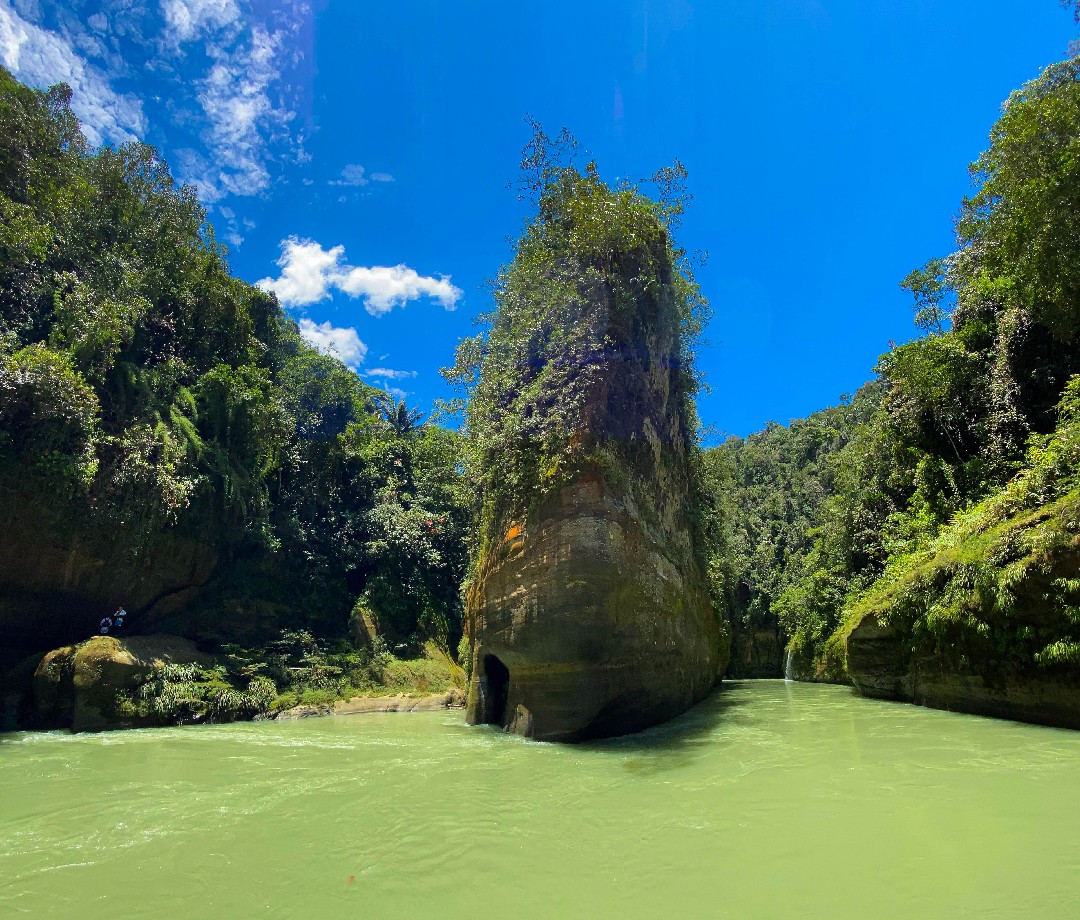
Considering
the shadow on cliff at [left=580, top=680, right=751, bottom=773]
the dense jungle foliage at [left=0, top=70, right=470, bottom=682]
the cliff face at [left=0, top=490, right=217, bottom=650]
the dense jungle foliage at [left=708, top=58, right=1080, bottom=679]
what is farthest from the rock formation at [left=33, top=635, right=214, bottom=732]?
the dense jungle foliage at [left=708, top=58, right=1080, bottom=679]

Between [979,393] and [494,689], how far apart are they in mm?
13567

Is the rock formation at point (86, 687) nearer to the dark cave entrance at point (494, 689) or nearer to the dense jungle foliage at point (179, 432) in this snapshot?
the dense jungle foliage at point (179, 432)

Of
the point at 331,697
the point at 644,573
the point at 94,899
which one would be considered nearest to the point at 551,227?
the point at 644,573

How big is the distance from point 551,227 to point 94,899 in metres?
13.0

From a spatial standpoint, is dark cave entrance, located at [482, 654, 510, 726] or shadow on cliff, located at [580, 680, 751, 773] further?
dark cave entrance, located at [482, 654, 510, 726]

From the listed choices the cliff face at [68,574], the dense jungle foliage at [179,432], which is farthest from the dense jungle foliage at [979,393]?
the cliff face at [68,574]

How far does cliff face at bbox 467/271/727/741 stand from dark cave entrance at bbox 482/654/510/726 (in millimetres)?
21

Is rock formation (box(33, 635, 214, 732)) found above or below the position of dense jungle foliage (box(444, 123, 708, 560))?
below

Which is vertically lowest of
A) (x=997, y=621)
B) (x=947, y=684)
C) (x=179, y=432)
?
(x=947, y=684)

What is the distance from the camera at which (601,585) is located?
9258mm

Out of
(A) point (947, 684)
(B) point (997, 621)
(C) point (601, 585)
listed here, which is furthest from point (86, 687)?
(B) point (997, 621)

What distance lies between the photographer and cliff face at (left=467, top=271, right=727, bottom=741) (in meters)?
9.27

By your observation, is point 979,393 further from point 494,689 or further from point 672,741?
point 494,689

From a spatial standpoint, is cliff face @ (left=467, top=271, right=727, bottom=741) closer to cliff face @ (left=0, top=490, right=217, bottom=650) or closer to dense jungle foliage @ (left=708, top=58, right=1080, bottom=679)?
dense jungle foliage @ (left=708, top=58, right=1080, bottom=679)
